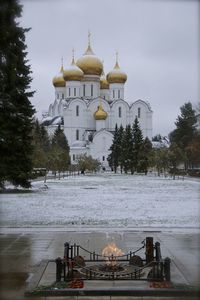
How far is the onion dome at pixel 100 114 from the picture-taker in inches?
4082

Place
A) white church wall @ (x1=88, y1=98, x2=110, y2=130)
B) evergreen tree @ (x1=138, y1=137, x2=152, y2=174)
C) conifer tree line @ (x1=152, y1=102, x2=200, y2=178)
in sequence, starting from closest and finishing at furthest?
conifer tree line @ (x1=152, y1=102, x2=200, y2=178) < evergreen tree @ (x1=138, y1=137, x2=152, y2=174) < white church wall @ (x1=88, y1=98, x2=110, y2=130)

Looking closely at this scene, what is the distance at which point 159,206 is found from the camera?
21.7 metres

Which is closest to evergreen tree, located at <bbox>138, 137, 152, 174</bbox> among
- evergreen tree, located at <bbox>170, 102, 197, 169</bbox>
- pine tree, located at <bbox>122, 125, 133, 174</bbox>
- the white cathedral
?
pine tree, located at <bbox>122, 125, 133, 174</bbox>

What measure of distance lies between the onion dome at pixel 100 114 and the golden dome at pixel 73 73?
745 cm

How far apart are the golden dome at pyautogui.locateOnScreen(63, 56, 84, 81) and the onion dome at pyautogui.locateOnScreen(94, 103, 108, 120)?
7.45m

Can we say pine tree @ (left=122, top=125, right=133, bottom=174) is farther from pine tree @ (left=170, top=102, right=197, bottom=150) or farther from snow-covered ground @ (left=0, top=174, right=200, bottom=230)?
snow-covered ground @ (left=0, top=174, right=200, bottom=230)

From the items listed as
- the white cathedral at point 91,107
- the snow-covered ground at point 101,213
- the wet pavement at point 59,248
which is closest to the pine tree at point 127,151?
the white cathedral at point 91,107

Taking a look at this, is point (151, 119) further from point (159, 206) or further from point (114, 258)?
point (114, 258)

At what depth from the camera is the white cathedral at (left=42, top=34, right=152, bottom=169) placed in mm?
102250

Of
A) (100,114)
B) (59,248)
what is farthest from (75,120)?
(59,248)

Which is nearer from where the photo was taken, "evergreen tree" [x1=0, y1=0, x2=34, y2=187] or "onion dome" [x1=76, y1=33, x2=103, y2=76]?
"evergreen tree" [x1=0, y1=0, x2=34, y2=187]

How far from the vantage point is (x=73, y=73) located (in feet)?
330

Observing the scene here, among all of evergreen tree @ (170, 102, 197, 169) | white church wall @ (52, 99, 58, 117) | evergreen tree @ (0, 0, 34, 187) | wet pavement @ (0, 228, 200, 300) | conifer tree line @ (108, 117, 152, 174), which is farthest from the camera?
white church wall @ (52, 99, 58, 117)

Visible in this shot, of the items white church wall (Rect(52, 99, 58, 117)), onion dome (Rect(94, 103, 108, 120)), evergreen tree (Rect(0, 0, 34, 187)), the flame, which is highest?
white church wall (Rect(52, 99, 58, 117))
